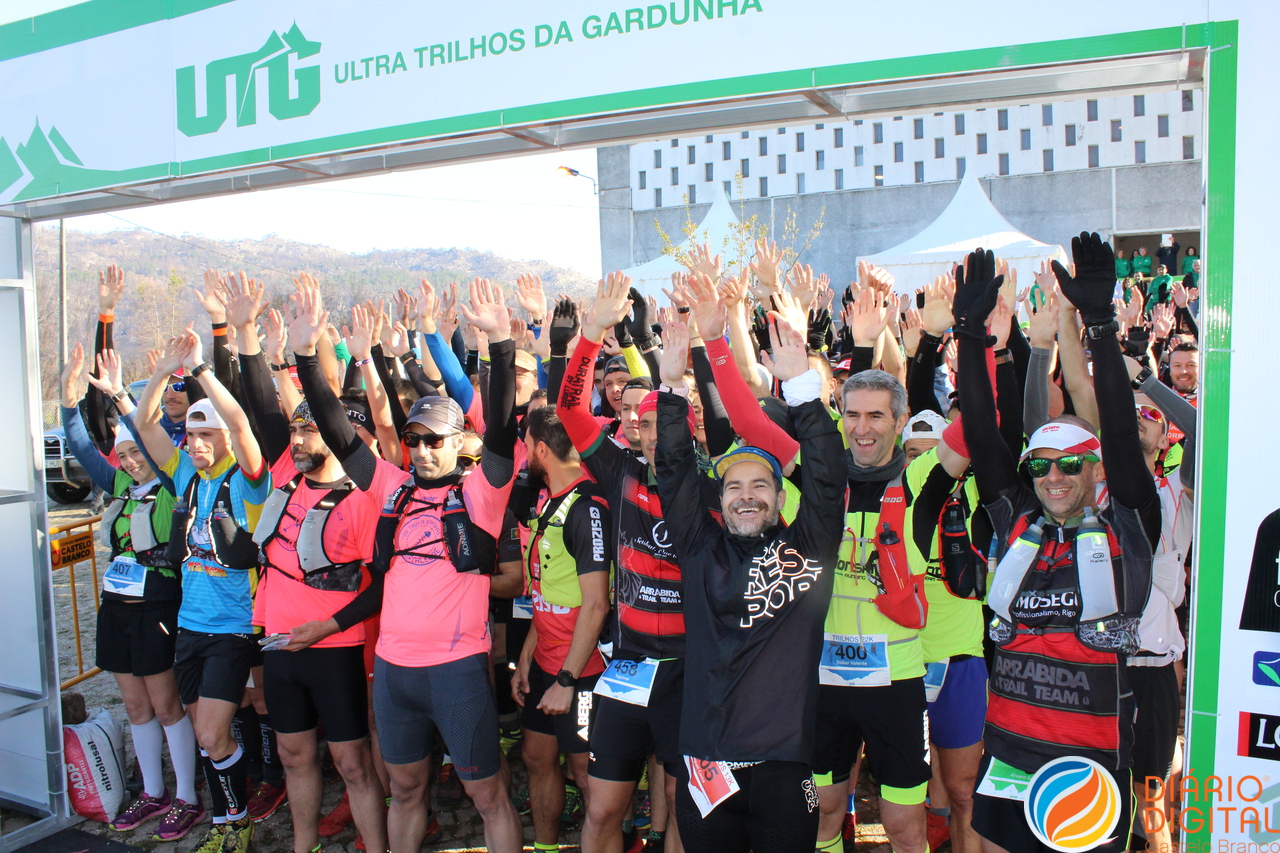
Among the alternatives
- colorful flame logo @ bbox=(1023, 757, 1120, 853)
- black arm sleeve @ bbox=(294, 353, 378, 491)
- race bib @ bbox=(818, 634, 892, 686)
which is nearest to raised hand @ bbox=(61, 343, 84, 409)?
black arm sleeve @ bbox=(294, 353, 378, 491)

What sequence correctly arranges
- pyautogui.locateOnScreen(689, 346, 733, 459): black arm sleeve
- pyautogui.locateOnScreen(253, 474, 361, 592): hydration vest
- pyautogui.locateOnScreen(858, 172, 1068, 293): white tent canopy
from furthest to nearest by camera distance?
1. pyautogui.locateOnScreen(858, 172, 1068, 293): white tent canopy
2. pyautogui.locateOnScreen(253, 474, 361, 592): hydration vest
3. pyautogui.locateOnScreen(689, 346, 733, 459): black arm sleeve

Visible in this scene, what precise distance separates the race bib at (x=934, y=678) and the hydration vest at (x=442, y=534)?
72.2 inches

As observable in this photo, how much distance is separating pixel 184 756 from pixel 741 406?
140 inches

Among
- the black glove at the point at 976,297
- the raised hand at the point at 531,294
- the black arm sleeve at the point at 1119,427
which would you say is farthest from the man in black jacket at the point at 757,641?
the raised hand at the point at 531,294

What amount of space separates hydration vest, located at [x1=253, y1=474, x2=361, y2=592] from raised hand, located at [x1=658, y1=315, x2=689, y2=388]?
4.90 feet

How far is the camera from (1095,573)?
266 cm

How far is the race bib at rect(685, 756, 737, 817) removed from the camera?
2695 mm

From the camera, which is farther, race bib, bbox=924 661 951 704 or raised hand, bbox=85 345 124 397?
raised hand, bbox=85 345 124 397

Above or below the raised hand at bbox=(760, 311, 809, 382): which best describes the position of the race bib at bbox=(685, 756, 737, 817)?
below

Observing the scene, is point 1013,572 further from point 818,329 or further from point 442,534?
point 818,329

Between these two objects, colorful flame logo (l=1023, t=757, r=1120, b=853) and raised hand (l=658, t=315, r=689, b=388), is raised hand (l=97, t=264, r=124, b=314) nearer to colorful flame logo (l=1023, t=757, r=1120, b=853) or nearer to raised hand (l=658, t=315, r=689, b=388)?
raised hand (l=658, t=315, r=689, b=388)

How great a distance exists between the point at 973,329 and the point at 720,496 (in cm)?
105

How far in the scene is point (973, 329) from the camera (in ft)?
9.70

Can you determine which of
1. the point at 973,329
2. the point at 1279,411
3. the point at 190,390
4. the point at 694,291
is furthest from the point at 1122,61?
the point at 190,390
